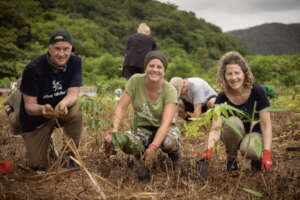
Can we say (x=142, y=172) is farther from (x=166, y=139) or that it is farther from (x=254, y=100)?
(x=254, y=100)

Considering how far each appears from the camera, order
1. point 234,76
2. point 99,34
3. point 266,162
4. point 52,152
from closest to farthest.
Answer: point 266,162, point 234,76, point 52,152, point 99,34

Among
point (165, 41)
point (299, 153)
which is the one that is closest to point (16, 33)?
point (165, 41)

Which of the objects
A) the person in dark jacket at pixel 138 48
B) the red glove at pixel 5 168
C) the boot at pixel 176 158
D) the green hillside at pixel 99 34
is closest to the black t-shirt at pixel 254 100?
the boot at pixel 176 158

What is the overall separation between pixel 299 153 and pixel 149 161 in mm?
→ 1479

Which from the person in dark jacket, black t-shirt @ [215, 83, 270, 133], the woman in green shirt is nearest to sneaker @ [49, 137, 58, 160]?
the woman in green shirt

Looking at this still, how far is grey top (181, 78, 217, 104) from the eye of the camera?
123 inches

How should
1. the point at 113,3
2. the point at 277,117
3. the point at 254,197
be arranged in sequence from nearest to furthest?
1. the point at 254,197
2. the point at 277,117
3. the point at 113,3

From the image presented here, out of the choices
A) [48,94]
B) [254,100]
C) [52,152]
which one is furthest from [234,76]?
[52,152]

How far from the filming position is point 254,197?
4.56 feet

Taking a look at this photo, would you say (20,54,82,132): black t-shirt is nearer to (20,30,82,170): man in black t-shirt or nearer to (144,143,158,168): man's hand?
(20,30,82,170): man in black t-shirt

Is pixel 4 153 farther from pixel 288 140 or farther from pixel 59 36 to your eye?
pixel 288 140

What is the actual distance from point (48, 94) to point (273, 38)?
44304mm

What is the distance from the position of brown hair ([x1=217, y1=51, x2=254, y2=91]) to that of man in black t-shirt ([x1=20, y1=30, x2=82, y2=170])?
1232 mm

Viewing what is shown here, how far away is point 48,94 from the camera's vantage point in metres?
1.97
